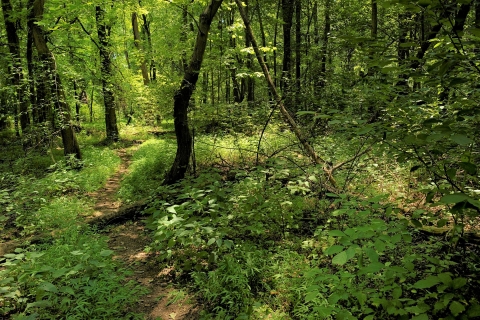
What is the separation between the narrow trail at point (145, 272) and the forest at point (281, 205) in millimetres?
29

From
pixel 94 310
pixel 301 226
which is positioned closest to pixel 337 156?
pixel 301 226

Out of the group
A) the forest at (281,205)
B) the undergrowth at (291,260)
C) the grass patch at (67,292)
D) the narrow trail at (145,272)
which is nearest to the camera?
the forest at (281,205)

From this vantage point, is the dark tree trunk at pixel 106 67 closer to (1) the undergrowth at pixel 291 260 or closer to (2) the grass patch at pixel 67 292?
(2) the grass patch at pixel 67 292

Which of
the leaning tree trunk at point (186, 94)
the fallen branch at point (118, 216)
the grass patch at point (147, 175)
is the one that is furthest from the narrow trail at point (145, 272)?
the leaning tree trunk at point (186, 94)

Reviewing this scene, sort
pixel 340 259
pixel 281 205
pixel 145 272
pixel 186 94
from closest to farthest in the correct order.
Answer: pixel 340 259 → pixel 145 272 → pixel 281 205 → pixel 186 94

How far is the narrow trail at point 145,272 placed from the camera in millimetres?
3807

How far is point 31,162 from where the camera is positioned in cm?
1131

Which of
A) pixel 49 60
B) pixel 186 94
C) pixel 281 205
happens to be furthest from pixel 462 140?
pixel 49 60

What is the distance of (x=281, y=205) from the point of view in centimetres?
536

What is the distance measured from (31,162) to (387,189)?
12.6 metres

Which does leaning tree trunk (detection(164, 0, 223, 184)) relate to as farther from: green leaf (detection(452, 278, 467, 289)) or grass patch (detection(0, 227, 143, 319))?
green leaf (detection(452, 278, 467, 289))

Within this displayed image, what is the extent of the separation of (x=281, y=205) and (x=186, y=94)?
387 cm

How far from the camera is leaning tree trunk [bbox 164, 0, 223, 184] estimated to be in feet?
22.9

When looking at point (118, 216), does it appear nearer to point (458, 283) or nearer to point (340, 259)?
point (340, 259)
